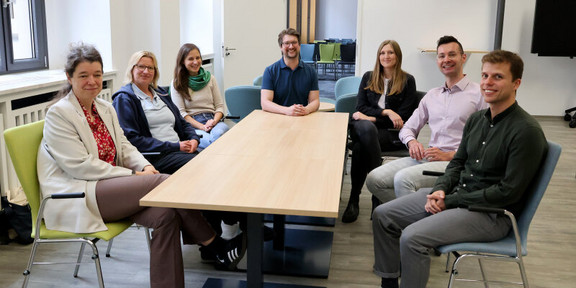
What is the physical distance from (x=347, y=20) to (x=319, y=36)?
0.89 meters

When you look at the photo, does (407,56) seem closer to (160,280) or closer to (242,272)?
(242,272)

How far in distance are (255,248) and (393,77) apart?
214cm

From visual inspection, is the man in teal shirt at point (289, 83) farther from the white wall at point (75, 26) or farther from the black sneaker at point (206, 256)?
the white wall at point (75, 26)

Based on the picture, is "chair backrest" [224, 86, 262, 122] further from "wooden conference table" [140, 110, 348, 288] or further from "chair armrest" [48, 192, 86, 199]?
"chair armrest" [48, 192, 86, 199]

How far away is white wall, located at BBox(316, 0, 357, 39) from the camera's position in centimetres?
1541

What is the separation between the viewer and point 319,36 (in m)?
15.7

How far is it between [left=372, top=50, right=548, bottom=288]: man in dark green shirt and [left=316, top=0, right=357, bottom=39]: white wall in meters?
13.3

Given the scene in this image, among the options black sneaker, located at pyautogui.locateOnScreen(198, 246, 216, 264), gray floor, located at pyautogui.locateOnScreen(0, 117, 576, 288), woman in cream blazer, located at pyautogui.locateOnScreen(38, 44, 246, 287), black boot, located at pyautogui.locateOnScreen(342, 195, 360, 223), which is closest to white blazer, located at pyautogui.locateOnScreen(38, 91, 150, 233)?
woman in cream blazer, located at pyautogui.locateOnScreen(38, 44, 246, 287)

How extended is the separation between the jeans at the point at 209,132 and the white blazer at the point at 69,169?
143 cm

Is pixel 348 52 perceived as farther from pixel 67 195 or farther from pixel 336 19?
pixel 67 195

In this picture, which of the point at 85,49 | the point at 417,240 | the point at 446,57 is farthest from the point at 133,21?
the point at 417,240

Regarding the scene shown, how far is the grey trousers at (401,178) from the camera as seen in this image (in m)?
3.09

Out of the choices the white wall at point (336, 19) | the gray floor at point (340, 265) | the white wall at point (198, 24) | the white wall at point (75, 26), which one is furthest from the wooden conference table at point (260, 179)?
the white wall at point (336, 19)

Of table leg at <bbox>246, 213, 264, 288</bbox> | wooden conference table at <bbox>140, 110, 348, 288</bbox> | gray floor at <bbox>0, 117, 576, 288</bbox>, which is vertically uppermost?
wooden conference table at <bbox>140, 110, 348, 288</bbox>
